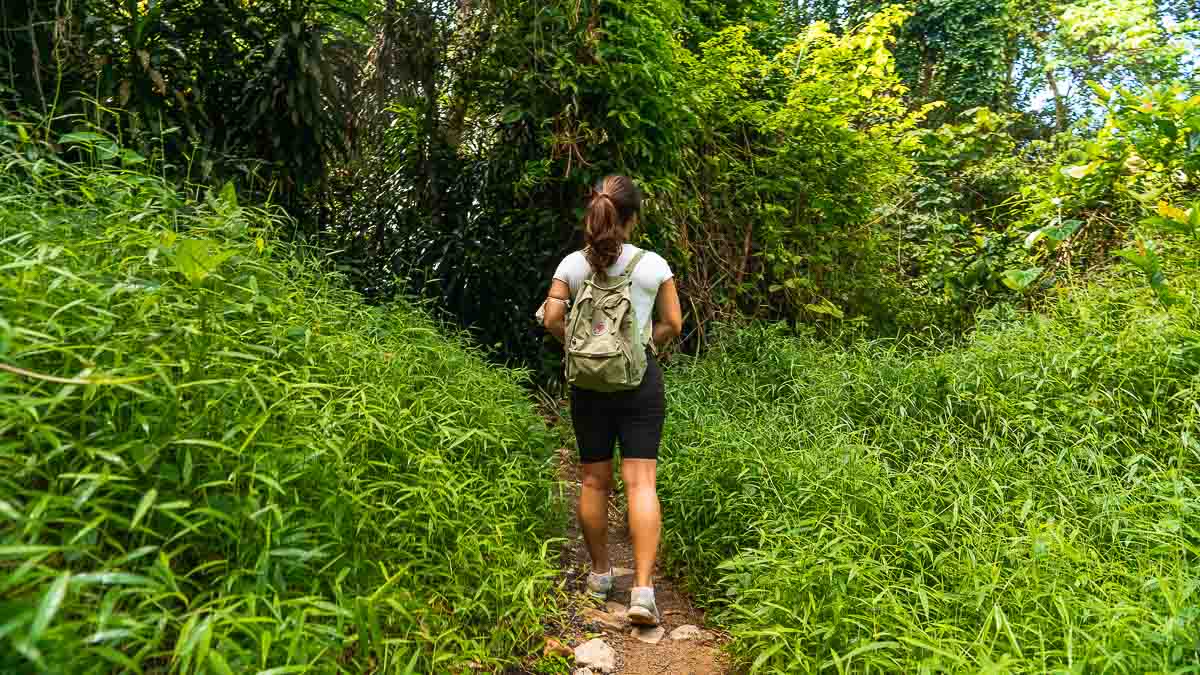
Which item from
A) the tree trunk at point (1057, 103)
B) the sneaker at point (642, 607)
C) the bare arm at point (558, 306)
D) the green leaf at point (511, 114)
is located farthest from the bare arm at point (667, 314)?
the tree trunk at point (1057, 103)

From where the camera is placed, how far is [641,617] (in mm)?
2529

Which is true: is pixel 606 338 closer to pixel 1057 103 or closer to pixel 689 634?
pixel 689 634

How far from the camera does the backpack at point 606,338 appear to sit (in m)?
2.52

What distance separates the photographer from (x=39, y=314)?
5.49 feet

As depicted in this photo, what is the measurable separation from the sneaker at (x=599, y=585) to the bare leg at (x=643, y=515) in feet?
0.83

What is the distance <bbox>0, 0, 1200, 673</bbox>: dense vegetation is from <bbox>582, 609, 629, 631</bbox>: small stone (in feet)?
1.15

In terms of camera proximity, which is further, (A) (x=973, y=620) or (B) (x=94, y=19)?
(B) (x=94, y=19)

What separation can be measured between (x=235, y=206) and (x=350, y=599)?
5.67ft

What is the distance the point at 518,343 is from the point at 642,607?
339cm

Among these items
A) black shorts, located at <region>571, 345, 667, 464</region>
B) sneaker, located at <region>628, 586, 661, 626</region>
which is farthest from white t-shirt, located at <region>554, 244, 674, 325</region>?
sneaker, located at <region>628, 586, 661, 626</region>

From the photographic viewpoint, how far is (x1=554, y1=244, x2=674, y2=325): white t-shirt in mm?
2621

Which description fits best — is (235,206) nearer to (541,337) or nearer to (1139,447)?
(541,337)

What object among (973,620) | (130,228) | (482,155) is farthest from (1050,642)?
(482,155)

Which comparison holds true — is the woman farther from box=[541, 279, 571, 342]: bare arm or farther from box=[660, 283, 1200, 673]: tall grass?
box=[660, 283, 1200, 673]: tall grass
